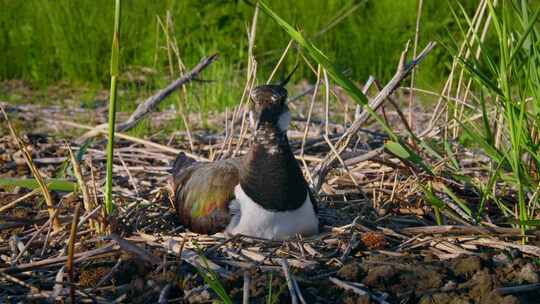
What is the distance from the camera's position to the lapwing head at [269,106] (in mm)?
3191

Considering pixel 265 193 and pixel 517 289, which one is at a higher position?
pixel 265 193

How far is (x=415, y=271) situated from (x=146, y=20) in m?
5.74

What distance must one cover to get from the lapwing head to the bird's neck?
24mm

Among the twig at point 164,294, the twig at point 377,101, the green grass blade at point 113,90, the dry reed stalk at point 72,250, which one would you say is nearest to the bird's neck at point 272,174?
the twig at point 377,101

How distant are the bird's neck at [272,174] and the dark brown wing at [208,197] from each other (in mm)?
138

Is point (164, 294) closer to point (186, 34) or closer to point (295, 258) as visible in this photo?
point (295, 258)

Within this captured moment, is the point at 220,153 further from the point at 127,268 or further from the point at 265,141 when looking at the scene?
the point at 127,268

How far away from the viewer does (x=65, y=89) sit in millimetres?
7680

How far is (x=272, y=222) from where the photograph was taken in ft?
10.4

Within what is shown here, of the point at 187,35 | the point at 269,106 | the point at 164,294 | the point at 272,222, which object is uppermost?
the point at 187,35

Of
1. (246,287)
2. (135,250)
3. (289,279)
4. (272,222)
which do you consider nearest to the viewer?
(246,287)

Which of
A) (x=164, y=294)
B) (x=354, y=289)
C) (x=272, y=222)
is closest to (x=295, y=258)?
(x=272, y=222)

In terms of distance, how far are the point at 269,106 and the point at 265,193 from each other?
1.19 feet

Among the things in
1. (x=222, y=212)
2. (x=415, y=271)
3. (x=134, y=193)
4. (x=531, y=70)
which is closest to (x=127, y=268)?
(x=222, y=212)
